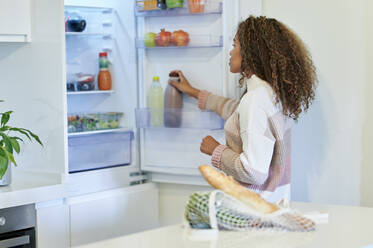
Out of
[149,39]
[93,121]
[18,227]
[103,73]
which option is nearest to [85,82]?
[103,73]

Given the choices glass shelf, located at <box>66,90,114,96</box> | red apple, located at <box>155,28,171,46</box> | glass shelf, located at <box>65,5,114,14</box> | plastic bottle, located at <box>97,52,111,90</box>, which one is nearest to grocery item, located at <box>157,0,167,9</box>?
red apple, located at <box>155,28,171,46</box>

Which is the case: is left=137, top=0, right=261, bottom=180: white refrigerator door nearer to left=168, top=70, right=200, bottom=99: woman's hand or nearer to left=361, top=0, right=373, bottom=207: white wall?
left=168, top=70, right=200, bottom=99: woman's hand

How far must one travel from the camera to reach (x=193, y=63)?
297 centimetres

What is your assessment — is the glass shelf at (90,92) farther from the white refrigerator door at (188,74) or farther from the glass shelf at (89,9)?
the glass shelf at (89,9)

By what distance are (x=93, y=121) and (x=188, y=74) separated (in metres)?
0.57

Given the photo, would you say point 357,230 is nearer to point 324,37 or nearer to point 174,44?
point 324,37

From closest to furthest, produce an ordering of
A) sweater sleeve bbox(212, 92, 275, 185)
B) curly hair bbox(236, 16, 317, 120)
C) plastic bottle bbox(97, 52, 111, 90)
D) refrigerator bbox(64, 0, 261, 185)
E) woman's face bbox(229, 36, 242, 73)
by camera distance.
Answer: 1. sweater sleeve bbox(212, 92, 275, 185)
2. curly hair bbox(236, 16, 317, 120)
3. woman's face bbox(229, 36, 242, 73)
4. refrigerator bbox(64, 0, 261, 185)
5. plastic bottle bbox(97, 52, 111, 90)

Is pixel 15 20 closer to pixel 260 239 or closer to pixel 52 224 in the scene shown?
pixel 52 224

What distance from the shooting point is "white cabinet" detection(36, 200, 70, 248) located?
8.59 feet

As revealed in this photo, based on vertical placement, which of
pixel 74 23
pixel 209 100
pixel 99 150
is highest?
pixel 74 23

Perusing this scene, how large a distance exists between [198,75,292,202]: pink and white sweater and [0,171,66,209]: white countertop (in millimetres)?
797

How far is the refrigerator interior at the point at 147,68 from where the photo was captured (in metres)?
2.89

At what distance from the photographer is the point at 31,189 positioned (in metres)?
2.54

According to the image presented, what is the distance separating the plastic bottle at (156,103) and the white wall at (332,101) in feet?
2.27
